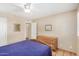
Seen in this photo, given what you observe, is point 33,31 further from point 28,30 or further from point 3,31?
point 3,31

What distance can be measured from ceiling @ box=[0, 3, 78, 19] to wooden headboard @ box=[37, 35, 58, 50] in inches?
12.6

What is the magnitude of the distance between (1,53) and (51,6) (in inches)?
36.5

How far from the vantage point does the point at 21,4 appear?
1353mm

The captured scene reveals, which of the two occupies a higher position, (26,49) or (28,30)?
(28,30)

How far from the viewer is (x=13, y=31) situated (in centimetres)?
147

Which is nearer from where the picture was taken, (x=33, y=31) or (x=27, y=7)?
(x=27, y=7)

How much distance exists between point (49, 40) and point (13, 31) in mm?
549

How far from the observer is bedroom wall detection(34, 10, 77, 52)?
4.65 feet

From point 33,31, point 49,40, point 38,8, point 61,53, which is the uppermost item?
point 38,8

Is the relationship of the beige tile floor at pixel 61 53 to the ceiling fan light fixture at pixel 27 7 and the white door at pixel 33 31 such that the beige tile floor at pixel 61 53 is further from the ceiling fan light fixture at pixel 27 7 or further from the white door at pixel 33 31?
the ceiling fan light fixture at pixel 27 7

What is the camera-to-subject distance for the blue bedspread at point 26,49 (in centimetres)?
136

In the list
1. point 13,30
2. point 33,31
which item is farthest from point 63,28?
point 13,30

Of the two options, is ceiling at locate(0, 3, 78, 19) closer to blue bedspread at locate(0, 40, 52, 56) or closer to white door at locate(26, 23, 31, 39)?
white door at locate(26, 23, 31, 39)

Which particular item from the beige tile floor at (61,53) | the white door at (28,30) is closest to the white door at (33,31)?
the white door at (28,30)
